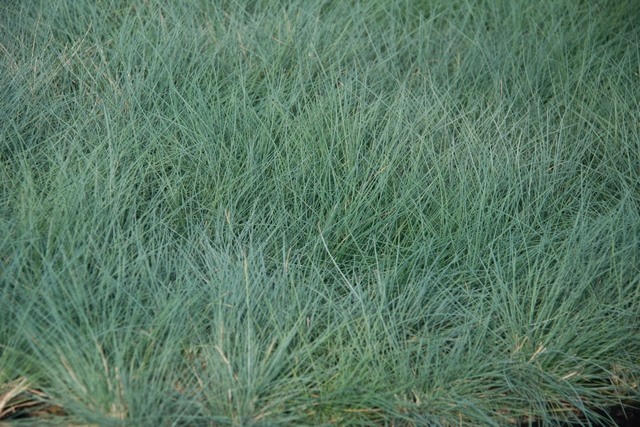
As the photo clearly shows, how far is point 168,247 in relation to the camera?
207cm

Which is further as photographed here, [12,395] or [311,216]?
[311,216]

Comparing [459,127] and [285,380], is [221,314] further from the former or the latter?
[459,127]

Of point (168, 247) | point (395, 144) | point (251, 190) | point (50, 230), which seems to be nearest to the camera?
point (50, 230)

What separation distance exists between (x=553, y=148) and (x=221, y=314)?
1535 mm

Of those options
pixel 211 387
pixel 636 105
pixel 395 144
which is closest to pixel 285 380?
pixel 211 387

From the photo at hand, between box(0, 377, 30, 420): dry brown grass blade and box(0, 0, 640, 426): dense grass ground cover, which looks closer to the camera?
box(0, 377, 30, 420): dry brown grass blade

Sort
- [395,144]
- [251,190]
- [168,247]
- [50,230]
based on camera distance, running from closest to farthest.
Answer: [50,230] → [168,247] → [251,190] → [395,144]

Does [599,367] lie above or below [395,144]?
below

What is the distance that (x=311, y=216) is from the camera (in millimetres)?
2199

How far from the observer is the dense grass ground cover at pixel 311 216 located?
1.71 metres

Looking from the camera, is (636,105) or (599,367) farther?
(636,105)

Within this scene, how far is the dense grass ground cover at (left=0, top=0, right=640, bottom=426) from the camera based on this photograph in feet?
5.61

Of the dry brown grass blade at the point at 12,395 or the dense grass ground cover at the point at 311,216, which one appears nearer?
the dry brown grass blade at the point at 12,395

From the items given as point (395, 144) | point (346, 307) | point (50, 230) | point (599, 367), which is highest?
point (50, 230)
